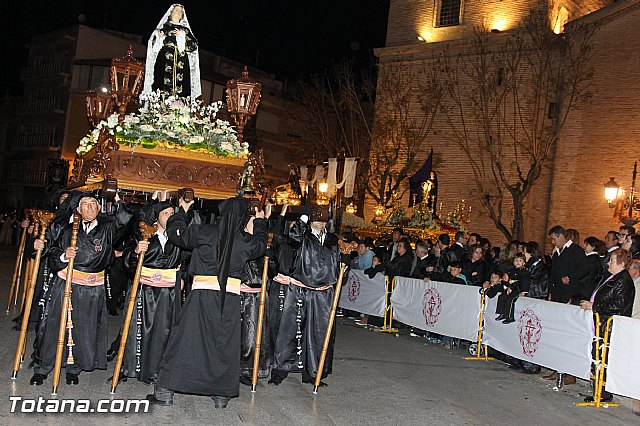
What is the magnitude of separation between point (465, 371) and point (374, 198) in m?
20.0

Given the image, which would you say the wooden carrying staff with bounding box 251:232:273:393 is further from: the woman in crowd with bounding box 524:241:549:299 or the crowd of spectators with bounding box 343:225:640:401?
the woman in crowd with bounding box 524:241:549:299

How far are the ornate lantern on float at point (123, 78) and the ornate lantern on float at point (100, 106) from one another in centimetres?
105

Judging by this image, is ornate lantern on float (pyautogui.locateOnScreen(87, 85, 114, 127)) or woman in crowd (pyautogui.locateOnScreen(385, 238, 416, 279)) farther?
woman in crowd (pyautogui.locateOnScreen(385, 238, 416, 279))

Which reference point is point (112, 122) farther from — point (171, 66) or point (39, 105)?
point (39, 105)

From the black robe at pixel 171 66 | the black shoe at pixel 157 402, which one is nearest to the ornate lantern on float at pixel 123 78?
the black robe at pixel 171 66

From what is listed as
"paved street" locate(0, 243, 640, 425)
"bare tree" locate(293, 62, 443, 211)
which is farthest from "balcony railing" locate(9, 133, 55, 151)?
"paved street" locate(0, 243, 640, 425)

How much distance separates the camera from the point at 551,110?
26.2 m

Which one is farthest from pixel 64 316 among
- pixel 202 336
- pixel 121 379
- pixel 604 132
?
pixel 604 132

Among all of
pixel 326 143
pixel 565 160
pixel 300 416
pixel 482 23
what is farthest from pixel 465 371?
pixel 326 143

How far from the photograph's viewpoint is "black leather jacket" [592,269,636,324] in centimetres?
893

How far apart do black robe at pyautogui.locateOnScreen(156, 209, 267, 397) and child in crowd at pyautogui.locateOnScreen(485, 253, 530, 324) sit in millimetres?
5229

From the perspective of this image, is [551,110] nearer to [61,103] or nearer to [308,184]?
[308,184]

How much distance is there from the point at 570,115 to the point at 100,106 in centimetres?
1997

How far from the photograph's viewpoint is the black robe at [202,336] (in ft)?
22.4
